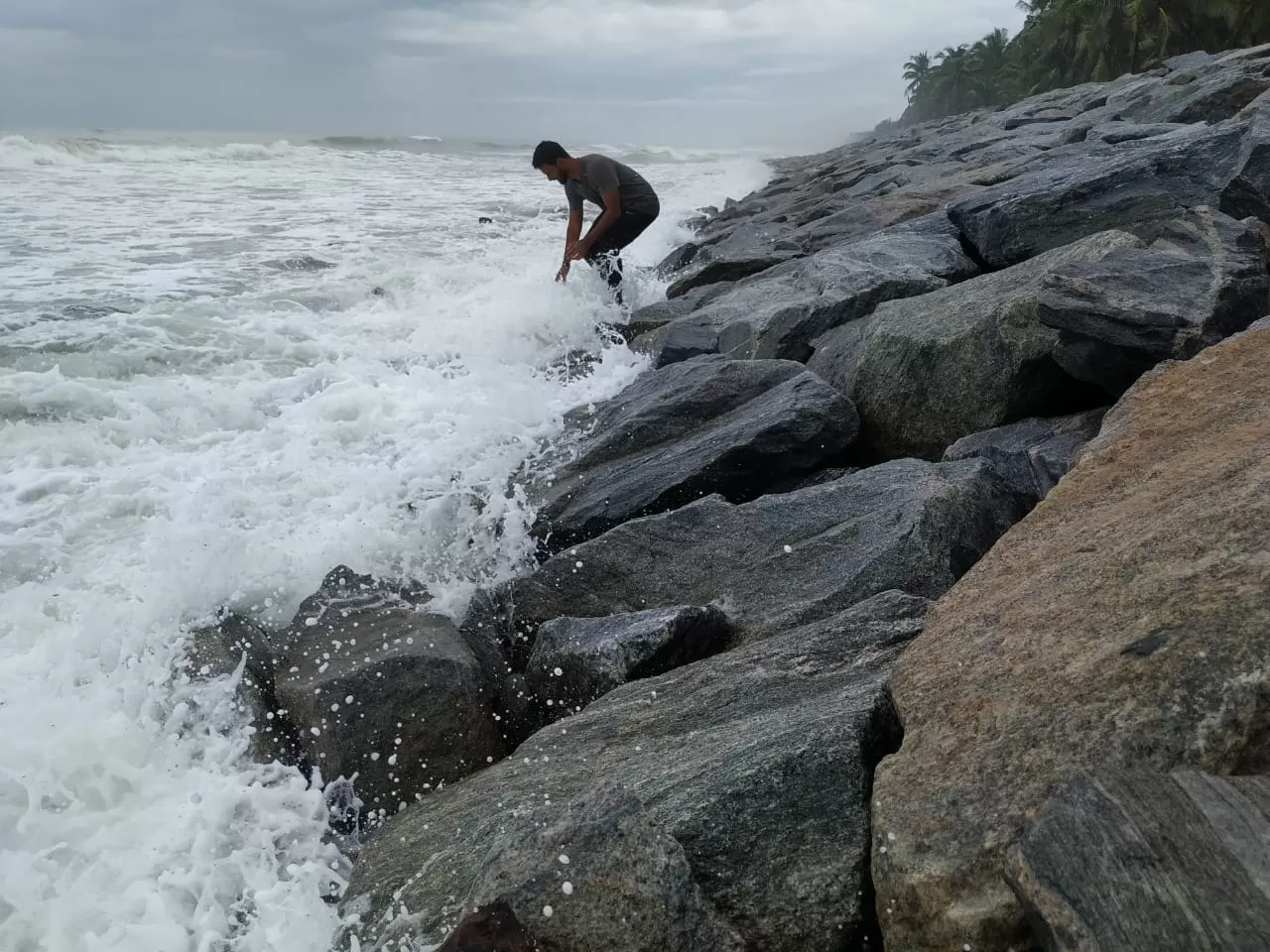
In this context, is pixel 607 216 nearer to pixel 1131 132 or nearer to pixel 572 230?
pixel 572 230

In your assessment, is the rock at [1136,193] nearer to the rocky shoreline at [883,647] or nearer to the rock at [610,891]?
the rocky shoreline at [883,647]

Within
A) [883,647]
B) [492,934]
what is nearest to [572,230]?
[883,647]

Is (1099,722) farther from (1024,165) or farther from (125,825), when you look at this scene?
(1024,165)

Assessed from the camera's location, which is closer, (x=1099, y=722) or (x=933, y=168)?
(x=1099, y=722)

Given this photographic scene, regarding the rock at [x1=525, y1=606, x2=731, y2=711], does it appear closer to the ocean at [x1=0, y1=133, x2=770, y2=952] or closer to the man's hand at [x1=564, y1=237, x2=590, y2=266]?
the ocean at [x1=0, y1=133, x2=770, y2=952]

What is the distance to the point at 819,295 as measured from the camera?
257 inches

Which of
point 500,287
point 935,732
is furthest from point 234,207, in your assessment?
point 935,732

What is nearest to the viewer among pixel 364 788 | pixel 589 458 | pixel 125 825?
pixel 125 825

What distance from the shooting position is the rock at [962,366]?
4.36 metres

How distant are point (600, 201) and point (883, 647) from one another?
6.60 m

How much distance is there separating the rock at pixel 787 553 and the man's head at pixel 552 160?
4855 millimetres

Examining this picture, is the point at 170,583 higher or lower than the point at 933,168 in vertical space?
lower

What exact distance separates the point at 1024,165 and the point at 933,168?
325 cm

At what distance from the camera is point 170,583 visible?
168 inches
